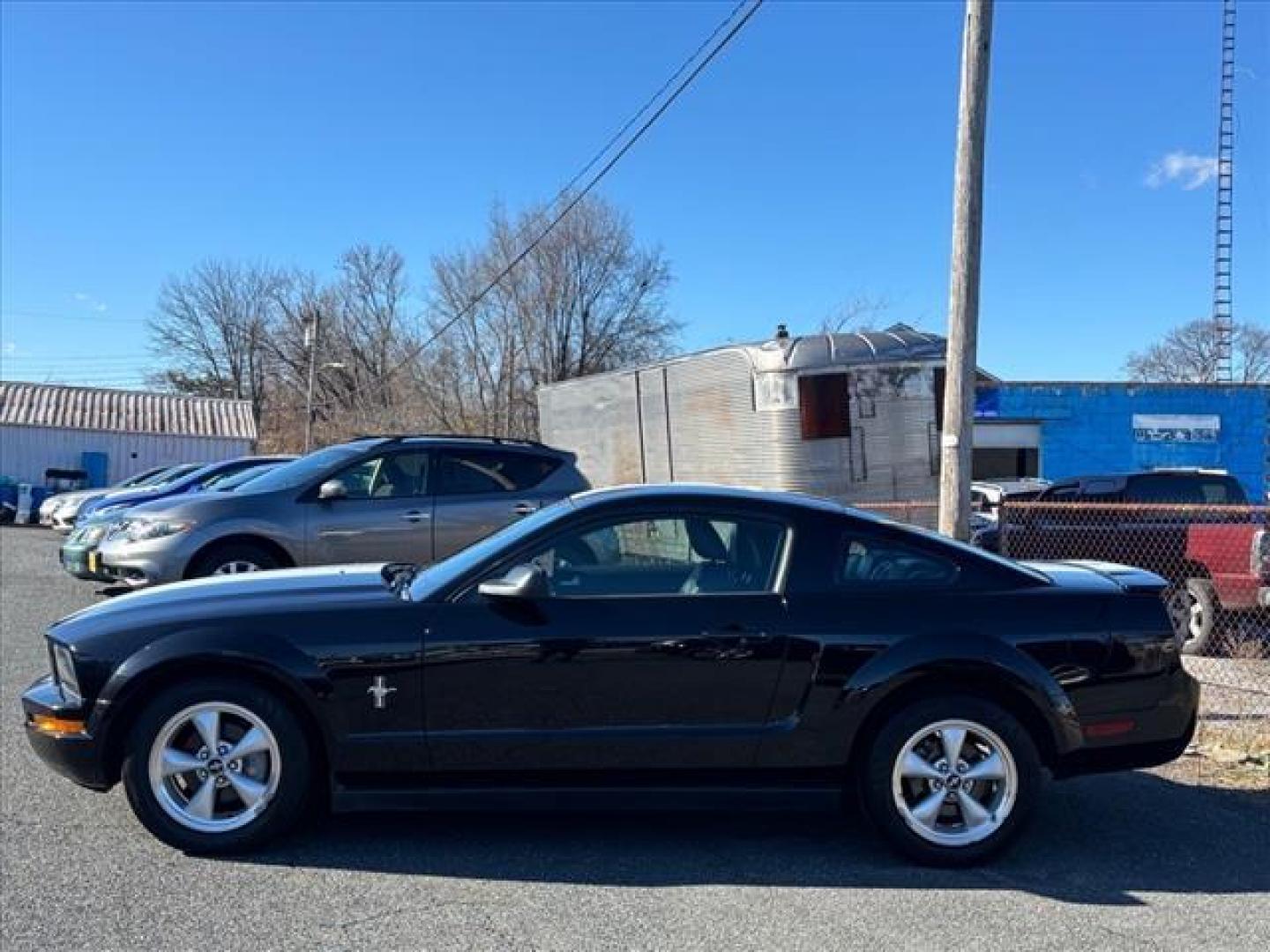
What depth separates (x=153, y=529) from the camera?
8.60 m

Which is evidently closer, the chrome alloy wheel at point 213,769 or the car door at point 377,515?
the chrome alloy wheel at point 213,769

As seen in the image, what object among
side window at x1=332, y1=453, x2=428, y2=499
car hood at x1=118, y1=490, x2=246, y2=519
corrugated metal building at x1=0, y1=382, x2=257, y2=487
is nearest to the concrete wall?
corrugated metal building at x1=0, y1=382, x2=257, y2=487

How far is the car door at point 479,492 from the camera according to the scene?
30.2ft

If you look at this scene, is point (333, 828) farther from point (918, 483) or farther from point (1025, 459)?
point (1025, 459)

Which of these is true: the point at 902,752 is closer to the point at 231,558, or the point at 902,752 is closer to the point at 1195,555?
the point at 231,558

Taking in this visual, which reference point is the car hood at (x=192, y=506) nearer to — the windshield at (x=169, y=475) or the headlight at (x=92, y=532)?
the headlight at (x=92, y=532)

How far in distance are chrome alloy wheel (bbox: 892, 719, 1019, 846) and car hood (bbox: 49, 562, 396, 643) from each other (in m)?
2.24

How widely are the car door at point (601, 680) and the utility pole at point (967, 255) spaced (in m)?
3.41

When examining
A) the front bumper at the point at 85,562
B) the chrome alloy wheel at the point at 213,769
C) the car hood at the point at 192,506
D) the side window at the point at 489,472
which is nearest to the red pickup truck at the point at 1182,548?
the side window at the point at 489,472

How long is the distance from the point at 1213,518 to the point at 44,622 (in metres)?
10.8

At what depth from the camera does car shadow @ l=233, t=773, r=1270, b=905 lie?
417cm

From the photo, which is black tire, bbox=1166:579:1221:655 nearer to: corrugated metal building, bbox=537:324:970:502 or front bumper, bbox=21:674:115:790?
corrugated metal building, bbox=537:324:970:502

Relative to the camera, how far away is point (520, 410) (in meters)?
35.4

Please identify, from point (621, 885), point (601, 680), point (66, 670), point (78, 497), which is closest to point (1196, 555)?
point (601, 680)
